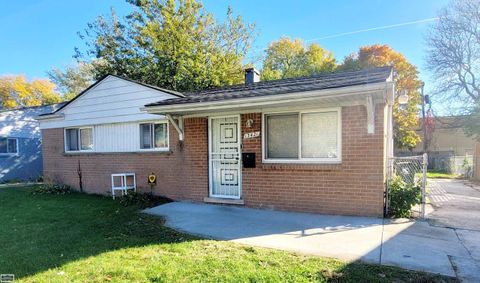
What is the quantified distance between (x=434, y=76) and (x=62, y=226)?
1006 inches

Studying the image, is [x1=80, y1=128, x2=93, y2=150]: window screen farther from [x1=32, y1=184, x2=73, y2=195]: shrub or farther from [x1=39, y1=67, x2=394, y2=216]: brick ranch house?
[x1=32, y1=184, x2=73, y2=195]: shrub

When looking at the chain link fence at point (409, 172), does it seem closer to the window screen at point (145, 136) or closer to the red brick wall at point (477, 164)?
the window screen at point (145, 136)

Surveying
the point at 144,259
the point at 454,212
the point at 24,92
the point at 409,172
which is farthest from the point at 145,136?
the point at 24,92

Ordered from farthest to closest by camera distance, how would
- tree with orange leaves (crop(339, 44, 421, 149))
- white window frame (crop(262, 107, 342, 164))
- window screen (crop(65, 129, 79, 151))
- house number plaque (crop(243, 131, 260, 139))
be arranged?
tree with orange leaves (crop(339, 44, 421, 149)) → window screen (crop(65, 129, 79, 151)) → house number plaque (crop(243, 131, 260, 139)) → white window frame (crop(262, 107, 342, 164))

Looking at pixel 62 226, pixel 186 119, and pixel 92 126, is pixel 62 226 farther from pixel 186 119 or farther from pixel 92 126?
pixel 92 126

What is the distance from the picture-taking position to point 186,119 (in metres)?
8.00

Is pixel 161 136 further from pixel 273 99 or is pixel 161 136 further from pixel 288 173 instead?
pixel 273 99

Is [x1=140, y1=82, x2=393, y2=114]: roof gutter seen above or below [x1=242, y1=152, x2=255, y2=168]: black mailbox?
above

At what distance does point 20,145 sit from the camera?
1614 cm

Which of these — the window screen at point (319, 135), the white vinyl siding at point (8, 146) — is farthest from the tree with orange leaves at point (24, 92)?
the window screen at point (319, 135)

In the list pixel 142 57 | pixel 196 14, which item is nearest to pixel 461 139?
pixel 196 14

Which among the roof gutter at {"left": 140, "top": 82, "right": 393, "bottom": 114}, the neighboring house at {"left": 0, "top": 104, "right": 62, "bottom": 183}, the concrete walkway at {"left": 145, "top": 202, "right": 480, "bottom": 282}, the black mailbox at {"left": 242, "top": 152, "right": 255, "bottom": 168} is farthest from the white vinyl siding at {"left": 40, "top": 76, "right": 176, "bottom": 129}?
the neighboring house at {"left": 0, "top": 104, "right": 62, "bottom": 183}

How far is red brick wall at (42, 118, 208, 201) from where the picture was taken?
311 inches

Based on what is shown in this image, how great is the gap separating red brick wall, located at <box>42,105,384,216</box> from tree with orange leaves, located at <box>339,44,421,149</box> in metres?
20.5
